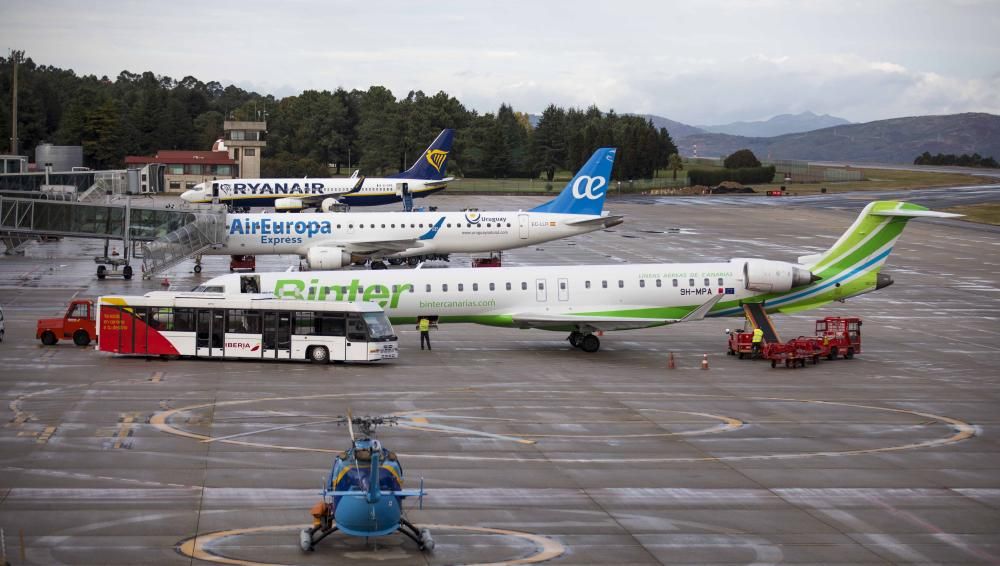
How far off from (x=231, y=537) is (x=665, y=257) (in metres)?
60.9

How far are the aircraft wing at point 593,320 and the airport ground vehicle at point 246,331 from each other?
21.4 ft

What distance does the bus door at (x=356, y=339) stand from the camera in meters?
41.8

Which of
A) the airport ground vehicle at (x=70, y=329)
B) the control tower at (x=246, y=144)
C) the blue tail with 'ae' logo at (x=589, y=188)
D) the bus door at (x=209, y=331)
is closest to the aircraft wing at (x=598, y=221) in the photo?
the blue tail with 'ae' logo at (x=589, y=188)

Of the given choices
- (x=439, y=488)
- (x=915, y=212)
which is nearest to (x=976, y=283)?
(x=915, y=212)

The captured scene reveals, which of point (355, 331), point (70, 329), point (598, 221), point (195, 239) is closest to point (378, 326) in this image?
point (355, 331)

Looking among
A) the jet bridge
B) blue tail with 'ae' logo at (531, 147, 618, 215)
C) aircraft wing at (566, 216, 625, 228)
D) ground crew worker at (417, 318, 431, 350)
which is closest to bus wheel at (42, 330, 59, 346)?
ground crew worker at (417, 318, 431, 350)

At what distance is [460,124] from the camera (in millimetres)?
198000

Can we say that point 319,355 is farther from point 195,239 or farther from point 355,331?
point 195,239

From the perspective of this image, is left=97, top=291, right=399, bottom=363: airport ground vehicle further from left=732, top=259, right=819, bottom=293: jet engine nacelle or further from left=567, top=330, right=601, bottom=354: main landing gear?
left=732, top=259, right=819, bottom=293: jet engine nacelle

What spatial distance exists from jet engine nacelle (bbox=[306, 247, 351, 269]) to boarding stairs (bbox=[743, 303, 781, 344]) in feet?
94.9

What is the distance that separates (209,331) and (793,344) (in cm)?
2241

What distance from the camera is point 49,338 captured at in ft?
146

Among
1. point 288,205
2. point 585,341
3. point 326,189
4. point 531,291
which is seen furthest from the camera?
point 326,189

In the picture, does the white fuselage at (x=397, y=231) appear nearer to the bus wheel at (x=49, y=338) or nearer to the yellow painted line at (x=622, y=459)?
the bus wheel at (x=49, y=338)
